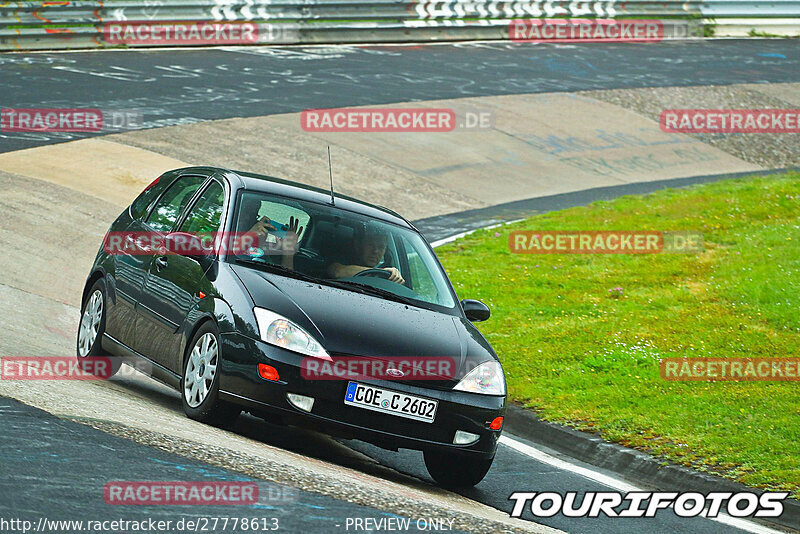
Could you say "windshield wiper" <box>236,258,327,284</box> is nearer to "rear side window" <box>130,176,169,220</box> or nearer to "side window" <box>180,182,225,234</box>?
"side window" <box>180,182,225,234</box>


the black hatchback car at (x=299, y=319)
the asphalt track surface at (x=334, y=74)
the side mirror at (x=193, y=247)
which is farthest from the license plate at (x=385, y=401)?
the asphalt track surface at (x=334, y=74)

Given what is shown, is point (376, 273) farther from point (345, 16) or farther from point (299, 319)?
point (345, 16)

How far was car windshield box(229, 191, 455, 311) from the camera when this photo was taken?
24.2ft

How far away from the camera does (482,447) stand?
22.2ft

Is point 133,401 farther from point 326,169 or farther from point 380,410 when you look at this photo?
point 326,169

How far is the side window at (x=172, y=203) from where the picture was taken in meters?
8.27

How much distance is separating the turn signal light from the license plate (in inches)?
16.1

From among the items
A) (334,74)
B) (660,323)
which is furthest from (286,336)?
(334,74)

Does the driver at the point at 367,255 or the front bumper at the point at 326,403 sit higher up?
the driver at the point at 367,255

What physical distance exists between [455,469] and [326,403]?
3.45 ft

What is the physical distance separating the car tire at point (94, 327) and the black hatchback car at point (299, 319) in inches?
0.8

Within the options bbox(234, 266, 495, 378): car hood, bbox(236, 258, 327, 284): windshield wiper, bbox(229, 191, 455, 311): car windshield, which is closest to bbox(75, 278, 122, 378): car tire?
bbox(229, 191, 455, 311): car windshield

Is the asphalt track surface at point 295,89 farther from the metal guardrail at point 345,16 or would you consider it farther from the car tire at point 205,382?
the car tire at point 205,382

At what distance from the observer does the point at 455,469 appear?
22.9 feet
